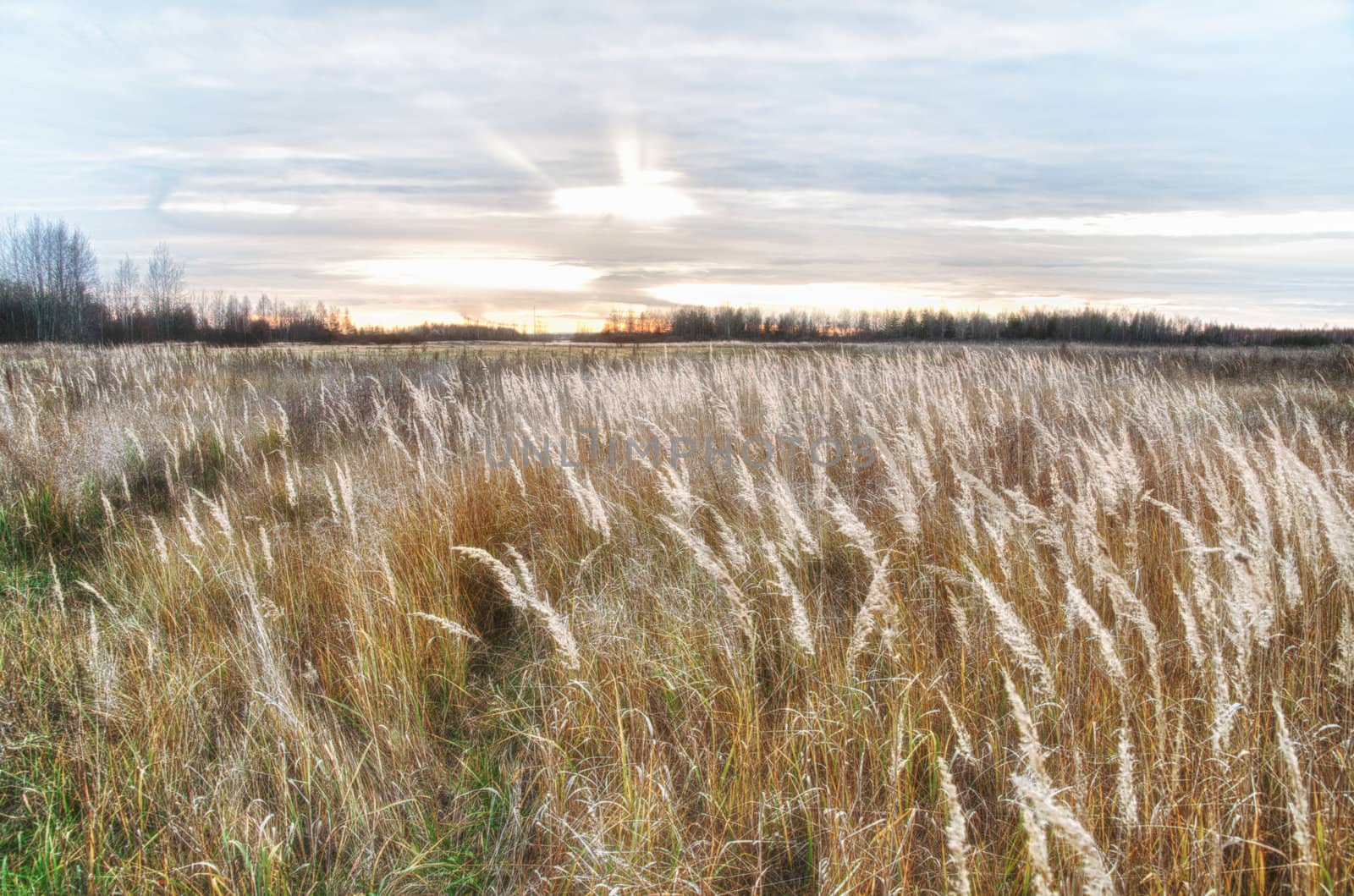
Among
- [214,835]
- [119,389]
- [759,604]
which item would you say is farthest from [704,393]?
[119,389]

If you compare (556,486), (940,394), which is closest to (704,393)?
(940,394)

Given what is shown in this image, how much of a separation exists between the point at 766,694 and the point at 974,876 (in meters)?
0.87

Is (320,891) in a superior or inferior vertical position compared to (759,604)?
inferior

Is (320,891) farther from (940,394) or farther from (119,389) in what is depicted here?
(119,389)

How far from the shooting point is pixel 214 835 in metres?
1.93

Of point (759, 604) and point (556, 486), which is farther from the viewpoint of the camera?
point (556, 486)

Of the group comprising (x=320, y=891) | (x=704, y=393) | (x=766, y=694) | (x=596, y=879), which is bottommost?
(x=320, y=891)

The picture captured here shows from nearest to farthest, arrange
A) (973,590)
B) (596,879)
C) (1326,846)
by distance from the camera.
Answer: (1326,846), (596,879), (973,590)

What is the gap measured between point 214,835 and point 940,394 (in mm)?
8040

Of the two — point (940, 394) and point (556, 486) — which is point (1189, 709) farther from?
point (940, 394)

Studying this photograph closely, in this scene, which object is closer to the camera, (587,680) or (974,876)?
(974,876)

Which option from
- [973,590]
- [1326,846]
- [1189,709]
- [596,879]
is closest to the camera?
[1326,846]

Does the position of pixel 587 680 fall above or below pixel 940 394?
below

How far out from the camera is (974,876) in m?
1.64
